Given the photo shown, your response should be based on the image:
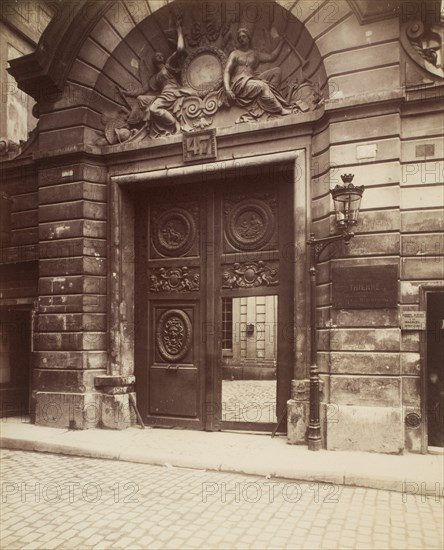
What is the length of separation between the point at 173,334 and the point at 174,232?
6.54ft

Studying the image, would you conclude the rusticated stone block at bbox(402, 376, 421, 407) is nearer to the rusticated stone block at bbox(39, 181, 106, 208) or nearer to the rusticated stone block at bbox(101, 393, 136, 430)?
the rusticated stone block at bbox(101, 393, 136, 430)

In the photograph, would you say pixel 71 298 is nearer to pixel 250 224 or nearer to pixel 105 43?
pixel 250 224

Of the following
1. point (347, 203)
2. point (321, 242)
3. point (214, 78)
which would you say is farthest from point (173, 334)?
point (214, 78)

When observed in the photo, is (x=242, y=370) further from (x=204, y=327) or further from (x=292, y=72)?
(x=292, y=72)

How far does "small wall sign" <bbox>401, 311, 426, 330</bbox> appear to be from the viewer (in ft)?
25.8

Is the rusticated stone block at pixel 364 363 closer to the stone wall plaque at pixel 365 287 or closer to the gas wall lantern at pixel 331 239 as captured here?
the gas wall lantern at pixel 331 239

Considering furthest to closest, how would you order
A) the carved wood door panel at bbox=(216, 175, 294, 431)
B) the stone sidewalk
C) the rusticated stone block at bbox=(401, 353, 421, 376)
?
the carved wood door panel at bbox=(216, 175, 294, 431), the rusticated stone block at bbox=(401, 353, 421, 376), the stone sidewalk

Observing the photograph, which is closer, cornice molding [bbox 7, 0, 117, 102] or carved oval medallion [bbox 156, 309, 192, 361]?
cornice molding [bbox 7, 0, 117, 102]

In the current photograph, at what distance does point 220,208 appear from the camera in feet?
32.3

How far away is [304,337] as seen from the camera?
863 cm

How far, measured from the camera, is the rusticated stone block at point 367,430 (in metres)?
7.67

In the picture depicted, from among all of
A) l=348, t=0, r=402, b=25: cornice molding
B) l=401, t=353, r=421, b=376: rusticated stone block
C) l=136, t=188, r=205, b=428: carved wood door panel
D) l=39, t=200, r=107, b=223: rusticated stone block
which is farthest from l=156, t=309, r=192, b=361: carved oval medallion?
l=348, t=0, r=402, b=25: cornice molding

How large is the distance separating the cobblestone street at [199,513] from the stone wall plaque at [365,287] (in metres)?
2.75

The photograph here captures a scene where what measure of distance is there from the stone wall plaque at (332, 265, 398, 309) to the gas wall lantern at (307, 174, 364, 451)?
1.49 feet
